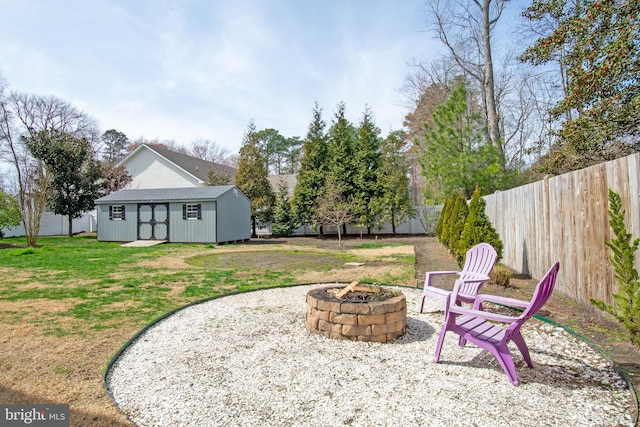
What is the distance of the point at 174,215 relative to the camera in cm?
1592

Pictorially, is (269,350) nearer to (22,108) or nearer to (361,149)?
(361,149)

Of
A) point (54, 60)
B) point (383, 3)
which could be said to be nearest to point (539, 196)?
point (383, 3)

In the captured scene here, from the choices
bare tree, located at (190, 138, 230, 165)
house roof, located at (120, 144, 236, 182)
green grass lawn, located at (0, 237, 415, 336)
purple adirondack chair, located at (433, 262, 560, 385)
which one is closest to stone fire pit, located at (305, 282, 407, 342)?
purple adirondack chair, located at (433, 262, 560, 385)

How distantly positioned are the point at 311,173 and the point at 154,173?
10.0 metres

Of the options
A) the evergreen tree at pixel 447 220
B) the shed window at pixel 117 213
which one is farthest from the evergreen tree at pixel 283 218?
the evergreen tree at pixel 447 220

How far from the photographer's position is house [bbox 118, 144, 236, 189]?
21.5 metres

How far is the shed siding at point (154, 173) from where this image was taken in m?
21.5

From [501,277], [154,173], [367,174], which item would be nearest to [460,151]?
[367,174]

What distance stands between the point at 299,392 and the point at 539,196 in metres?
5.14

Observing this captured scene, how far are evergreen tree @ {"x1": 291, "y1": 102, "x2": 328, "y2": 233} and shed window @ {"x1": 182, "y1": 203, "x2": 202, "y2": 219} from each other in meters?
5.58

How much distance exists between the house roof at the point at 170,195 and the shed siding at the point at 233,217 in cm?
42

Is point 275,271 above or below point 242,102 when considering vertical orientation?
below

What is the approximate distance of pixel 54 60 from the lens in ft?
26.5

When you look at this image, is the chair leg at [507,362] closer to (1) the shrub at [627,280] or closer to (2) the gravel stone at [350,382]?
(2) the gravel stone at [350,382]
